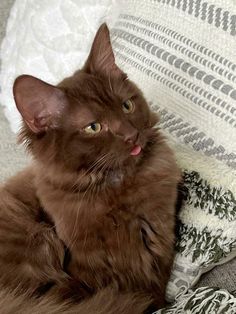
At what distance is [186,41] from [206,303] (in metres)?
0.61

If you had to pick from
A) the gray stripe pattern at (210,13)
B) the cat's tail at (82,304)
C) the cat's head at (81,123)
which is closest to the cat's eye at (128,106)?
the cat's head at (81,123)

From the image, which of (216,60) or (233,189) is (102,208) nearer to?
(233,189)

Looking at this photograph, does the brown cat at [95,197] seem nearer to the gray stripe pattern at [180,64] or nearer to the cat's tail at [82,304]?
the cat's tail at [82,304]

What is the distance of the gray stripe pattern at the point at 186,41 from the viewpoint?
Answer: 44.1 inches

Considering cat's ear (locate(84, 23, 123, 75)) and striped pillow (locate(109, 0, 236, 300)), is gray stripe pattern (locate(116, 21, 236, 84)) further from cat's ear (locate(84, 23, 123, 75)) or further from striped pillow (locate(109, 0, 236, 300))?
cat's ear (locate(84, 23, 123, 75))

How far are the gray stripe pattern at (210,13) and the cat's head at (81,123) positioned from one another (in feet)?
0.89

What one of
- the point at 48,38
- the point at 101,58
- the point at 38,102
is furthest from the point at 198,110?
the point at 48,38

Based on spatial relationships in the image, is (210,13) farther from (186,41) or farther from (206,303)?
(206,303)

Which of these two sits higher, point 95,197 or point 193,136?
point 193,136

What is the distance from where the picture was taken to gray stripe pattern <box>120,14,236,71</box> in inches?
44.1

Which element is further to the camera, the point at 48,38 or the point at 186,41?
the point at 48,38

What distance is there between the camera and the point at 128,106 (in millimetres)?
1093

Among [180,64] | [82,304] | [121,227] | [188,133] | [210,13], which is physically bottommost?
[82,304]

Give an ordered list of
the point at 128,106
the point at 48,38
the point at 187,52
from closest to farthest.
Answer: the point at 128,106, the point at 187,52, the point at 48,38
